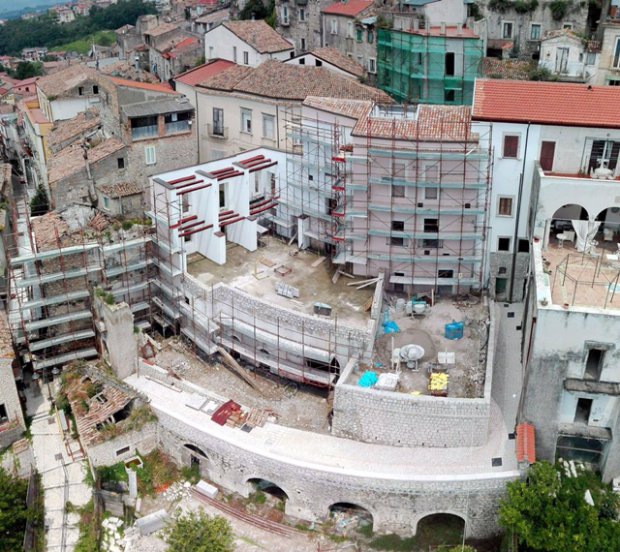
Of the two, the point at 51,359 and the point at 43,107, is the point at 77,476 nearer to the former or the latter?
the point at 51,359

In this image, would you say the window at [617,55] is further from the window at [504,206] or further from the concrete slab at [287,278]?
the concrete slab at [287,278]

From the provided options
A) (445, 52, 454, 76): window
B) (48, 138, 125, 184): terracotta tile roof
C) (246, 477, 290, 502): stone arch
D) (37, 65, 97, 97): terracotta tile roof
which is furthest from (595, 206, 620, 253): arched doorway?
(37, 65, 97, 97): terracotta tile roof

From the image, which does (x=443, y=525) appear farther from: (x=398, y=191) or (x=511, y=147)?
(x=511, y=147)

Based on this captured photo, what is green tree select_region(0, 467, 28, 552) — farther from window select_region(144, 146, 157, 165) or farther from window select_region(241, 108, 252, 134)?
window select_region(241, 108, 252, 134)

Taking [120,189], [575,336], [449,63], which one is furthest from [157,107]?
[575,336]

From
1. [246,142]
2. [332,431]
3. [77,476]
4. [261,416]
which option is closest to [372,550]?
[332,431]

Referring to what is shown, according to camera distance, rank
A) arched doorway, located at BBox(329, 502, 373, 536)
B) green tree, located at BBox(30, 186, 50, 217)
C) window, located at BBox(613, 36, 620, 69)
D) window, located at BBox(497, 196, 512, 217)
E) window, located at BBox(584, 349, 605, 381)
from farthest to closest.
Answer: green tree, located at BBox(30, 186, 50, 217) < window, located at BBox(613, 36, 620, 69) < window, located at BBox(497, 196, 512, 217) < arched doorway, located at BBox(329, 502, 373, 536) < window, located at BBox(584, 349, 605, 381)
